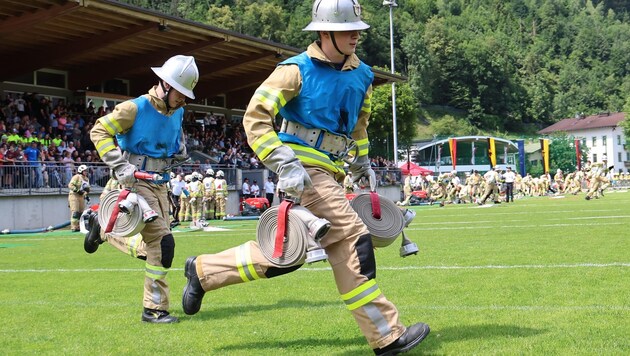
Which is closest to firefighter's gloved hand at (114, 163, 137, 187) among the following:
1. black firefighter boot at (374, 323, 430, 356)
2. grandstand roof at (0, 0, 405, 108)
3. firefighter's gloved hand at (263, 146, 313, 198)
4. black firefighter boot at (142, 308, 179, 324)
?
black firefighter boot at (142, 308, 179, 324)

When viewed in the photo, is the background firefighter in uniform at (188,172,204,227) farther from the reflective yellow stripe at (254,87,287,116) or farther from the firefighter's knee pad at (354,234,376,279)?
the firefighter's knee pad at (354,234,376,279)

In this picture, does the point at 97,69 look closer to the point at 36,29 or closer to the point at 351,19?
the point at 36,29

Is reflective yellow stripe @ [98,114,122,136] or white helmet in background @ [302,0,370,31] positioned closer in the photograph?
white helmet in background @ [302,0,370,31]

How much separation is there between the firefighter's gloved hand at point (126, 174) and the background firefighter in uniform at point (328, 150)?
1.84 meters

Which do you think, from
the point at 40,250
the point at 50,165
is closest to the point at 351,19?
the point at 40,250

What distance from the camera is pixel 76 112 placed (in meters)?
36.4

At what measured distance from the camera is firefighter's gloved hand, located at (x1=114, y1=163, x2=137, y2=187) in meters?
7.33

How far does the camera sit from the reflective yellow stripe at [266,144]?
5.23 meters

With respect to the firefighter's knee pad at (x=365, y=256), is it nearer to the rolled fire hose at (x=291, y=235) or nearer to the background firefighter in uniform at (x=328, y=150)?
the background firefighter in uniform at (x=328, y=150)

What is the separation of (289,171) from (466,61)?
15343 cm

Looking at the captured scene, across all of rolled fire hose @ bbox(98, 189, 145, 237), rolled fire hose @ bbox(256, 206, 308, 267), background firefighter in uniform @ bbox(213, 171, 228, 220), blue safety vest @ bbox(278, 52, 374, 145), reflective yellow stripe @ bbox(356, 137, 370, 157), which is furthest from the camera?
background firefighter in uniform @ bbox(213, 171, 228, 220)

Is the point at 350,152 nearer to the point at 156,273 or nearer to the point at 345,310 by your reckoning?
the point at 345,310

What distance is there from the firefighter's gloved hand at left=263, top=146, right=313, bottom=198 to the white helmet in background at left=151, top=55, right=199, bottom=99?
264 cm

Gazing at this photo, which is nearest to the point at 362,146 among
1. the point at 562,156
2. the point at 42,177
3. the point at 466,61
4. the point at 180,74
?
the point at 180,74
